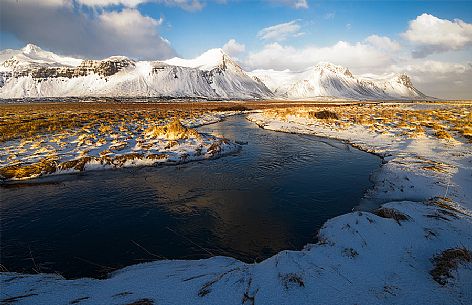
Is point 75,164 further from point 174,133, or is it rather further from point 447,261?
point 447,261

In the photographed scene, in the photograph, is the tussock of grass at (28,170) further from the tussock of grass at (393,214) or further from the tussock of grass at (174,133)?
the tussock of grass at (393,214)

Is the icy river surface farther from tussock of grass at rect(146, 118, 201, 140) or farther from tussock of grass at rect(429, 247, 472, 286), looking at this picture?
tussock of grass at rect(146, 118, 201, 140)

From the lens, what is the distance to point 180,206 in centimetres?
1347

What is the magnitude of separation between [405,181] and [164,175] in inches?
551

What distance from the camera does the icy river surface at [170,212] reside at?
9539mm

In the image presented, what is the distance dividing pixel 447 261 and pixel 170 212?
32.6 ft

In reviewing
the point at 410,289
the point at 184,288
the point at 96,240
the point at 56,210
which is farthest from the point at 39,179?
the point at 410,289

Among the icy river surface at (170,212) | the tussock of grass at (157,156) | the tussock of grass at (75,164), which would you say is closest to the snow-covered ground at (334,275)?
the icy river surface at (170,212)

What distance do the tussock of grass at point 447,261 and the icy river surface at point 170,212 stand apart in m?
3.87

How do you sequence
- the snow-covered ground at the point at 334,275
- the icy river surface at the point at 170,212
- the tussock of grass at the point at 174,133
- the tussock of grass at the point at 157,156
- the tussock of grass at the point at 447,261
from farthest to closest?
the tussock of grass at the point at 174,133
the tussock of grass at the point at 157,156
the icy river surface at the point at 170,212
the tussock of grass at the point at 447,261
the snow-covered ground at the point at 334,275

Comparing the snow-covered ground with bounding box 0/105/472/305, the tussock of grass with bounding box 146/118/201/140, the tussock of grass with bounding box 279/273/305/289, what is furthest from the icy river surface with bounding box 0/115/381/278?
the tussock of grass with bounding box 146/118/201/140

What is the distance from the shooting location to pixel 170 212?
41.9 ft

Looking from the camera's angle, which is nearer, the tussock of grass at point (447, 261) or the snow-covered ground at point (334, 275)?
the snow-covered ground at point (334, 275)

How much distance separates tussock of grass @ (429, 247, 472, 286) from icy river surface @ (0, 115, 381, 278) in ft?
12.7
